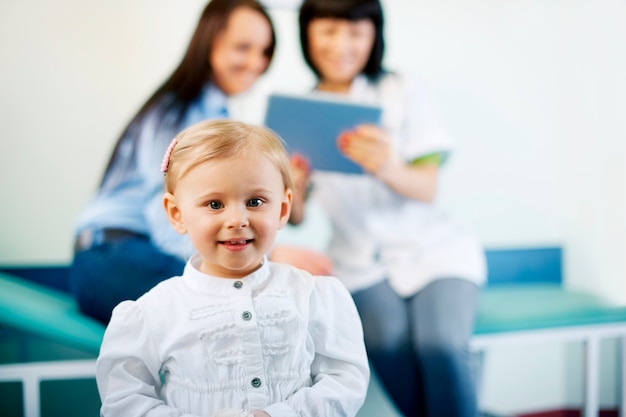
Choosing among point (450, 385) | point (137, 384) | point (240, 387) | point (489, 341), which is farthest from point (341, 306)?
point (489, 341)

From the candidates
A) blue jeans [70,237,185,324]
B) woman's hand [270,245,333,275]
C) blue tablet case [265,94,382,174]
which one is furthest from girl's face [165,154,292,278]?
blue tablet case [265,94,382,174]

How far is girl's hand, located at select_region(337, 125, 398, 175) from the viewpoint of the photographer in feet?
4.55

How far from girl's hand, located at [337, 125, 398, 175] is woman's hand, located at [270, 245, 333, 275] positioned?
225 millimetres

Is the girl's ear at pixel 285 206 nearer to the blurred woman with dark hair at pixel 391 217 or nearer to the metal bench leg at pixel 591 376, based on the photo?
the blurred woman with dark hair at pixel 391 217

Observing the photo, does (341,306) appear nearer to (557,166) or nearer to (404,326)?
(404,326)

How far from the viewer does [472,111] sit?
1653 mm

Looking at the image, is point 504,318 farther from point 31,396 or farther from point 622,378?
point 31,396

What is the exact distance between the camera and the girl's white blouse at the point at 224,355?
0.81 meters

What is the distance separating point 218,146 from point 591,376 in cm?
108

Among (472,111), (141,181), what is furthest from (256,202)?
(472,111)

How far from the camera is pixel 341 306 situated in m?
0.89

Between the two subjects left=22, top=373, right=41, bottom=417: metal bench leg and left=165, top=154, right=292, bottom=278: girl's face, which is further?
left=22, top=373, right=41, bottom=417: metal bench leg

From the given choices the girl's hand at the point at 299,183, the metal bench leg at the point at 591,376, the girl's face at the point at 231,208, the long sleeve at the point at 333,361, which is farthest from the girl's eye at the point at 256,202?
the metal bench leg at the point at 591,376

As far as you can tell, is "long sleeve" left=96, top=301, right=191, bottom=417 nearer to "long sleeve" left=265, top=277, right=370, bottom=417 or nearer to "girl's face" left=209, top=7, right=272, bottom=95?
"long sleeve" left=265, top=277, right=370, bottom=417
